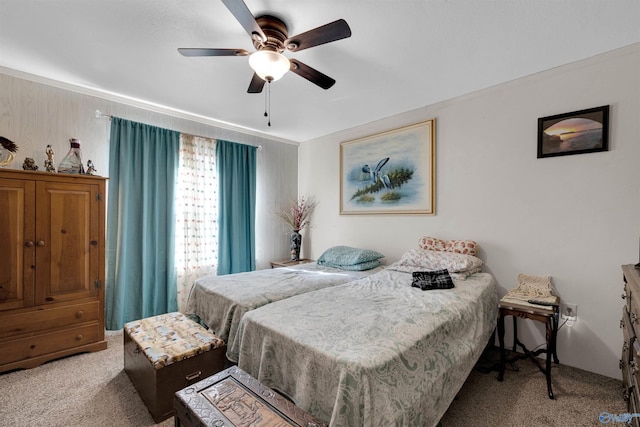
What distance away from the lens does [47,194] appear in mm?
2297

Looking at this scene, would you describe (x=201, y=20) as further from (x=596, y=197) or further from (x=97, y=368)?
(x=596, y=197)

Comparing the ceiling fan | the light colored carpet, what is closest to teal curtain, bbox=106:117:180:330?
the light colored carpet

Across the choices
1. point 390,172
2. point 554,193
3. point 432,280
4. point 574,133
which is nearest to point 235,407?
point 432,280

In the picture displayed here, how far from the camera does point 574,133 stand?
7.32ft

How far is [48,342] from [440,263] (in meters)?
3.47

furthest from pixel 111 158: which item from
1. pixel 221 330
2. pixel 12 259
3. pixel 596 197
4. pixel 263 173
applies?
pixel 596 197

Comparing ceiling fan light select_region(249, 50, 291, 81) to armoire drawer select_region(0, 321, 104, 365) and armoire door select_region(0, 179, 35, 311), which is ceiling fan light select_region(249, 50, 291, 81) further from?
armoire drawer select_region(0, 321, 104, 365)

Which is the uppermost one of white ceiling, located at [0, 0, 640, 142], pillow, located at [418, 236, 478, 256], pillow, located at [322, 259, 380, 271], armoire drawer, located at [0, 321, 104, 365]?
white ceiling, located at [0, 0, 640, 142]

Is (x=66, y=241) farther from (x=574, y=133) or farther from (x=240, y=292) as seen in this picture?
(x=574, y=133)

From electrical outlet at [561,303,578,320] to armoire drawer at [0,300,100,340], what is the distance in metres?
4.06

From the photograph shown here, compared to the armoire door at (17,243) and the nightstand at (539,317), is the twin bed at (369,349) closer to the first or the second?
the nightstand at (539,317)

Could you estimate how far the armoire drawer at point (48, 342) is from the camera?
2.13m

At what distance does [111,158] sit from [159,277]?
1.38m

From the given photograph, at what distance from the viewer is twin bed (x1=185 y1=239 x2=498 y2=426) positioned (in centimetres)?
116
